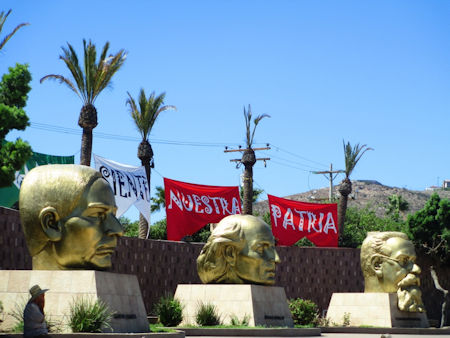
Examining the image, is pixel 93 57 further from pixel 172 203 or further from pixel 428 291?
A: pixel 428 291

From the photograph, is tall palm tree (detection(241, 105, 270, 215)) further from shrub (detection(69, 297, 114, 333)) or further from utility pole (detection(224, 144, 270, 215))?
shrub (detection(69, 297, 114, 333))

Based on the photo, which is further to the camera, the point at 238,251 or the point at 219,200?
the point at 219,200

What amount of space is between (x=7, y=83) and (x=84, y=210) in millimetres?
2978

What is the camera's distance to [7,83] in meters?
16.0

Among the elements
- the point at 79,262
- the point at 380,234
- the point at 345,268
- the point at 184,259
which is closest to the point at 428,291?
the point at 345,268

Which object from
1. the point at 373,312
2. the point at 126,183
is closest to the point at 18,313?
the point at 126,183

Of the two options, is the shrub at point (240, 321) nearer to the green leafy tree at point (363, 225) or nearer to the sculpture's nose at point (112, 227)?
the sculpture's nose at point (112, 227)

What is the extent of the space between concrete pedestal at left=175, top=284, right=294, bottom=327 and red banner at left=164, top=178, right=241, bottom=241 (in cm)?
583

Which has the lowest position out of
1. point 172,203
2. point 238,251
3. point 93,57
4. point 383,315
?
point 383,315

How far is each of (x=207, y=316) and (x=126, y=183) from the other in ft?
24.5

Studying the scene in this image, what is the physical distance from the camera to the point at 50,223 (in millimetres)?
16312

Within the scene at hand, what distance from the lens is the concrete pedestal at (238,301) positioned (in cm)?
2208

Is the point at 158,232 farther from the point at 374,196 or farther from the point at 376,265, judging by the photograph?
the point at 374,196

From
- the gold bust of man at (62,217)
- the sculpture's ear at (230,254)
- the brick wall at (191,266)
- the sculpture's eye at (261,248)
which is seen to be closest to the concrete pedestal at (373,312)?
the brick wall at (191,266)
